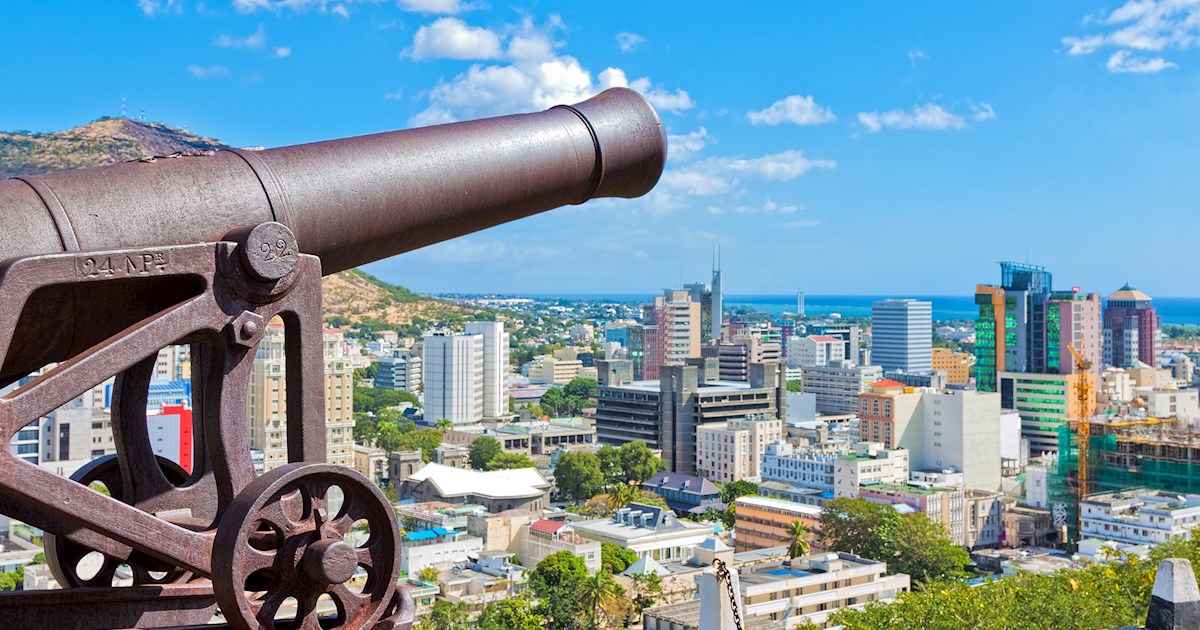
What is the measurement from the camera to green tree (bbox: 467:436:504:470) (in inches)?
2168

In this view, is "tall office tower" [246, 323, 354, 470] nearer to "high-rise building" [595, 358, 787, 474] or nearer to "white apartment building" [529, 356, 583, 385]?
"high-rise building" [595, 358, 787, 474]

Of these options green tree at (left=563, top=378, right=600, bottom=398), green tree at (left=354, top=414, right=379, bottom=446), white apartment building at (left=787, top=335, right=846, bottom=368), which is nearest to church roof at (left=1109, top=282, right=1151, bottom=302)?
white apartment building at (left=787, top=335, right=846, bottom=368)

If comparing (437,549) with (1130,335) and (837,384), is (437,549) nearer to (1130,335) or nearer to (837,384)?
(837,384)

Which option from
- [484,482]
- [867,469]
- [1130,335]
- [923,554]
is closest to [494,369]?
[484,482]

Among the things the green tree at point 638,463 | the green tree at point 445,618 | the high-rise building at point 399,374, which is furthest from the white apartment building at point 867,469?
the high-rise building at point 399,374

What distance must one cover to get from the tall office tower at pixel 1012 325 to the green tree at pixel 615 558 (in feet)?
148

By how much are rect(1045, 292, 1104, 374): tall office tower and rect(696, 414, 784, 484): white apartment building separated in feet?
77.4

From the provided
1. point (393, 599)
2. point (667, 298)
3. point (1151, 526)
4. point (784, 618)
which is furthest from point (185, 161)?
point (667, 298)

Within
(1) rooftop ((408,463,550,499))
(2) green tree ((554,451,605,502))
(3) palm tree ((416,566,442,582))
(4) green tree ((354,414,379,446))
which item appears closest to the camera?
(3) palm tree ((416,566,442,582))

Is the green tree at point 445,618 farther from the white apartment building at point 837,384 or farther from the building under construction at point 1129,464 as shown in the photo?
the white apartment building at point 837,384

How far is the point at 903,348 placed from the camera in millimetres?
117312

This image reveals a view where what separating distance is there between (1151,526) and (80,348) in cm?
3581

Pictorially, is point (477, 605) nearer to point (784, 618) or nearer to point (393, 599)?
point (784, 618)

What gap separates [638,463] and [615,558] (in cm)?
1916
